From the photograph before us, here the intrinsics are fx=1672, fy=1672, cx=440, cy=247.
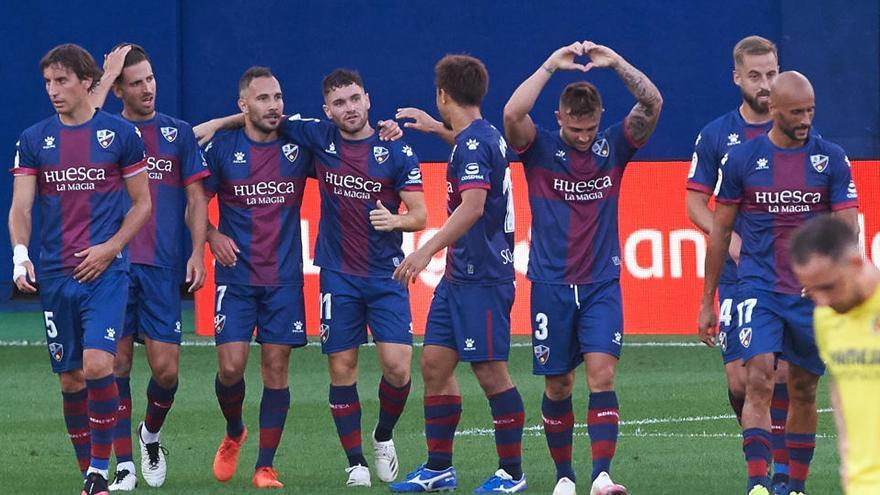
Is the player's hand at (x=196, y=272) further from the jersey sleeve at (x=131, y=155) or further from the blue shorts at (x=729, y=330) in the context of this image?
the blue shorts at (x=729, y=330)

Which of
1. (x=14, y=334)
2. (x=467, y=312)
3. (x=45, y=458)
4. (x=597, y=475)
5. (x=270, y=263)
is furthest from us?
(x=14, y=334)

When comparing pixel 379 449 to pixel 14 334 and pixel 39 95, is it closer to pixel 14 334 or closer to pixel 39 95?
pixel 14 334

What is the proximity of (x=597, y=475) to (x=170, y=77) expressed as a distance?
11.9 m

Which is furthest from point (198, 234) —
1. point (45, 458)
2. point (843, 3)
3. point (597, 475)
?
point (843, 3)

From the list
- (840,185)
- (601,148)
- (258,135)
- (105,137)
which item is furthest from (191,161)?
(840,185)

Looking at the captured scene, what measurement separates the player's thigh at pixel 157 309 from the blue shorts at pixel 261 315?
0.78ft

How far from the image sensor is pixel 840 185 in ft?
24.5

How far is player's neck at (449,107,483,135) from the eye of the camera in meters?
8.20

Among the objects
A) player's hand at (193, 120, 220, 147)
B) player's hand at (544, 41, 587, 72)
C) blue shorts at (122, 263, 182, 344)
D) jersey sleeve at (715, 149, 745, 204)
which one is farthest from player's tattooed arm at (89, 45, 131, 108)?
jersey sleeve at (715, 149, 745, 204)

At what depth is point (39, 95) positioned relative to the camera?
18484 mm

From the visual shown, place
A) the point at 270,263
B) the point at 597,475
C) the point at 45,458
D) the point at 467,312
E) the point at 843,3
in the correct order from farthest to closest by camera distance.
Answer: the point at 843,3, the point at 45,458, the point at 270,263, the point at 467,312, the point at 597,475

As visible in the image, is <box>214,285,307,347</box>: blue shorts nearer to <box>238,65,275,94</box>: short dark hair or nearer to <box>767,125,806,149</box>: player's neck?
<box>238,65,275,94</box>: short dark hair

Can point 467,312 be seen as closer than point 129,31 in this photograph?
Yes

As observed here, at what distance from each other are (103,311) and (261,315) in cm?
118
